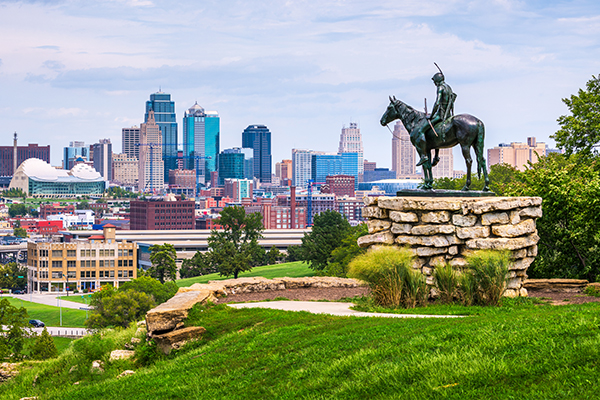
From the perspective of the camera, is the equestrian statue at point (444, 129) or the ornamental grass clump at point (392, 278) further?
the equestrian statue at point (444, 129)

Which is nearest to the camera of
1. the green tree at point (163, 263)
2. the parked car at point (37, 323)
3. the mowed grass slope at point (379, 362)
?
the mowed grass slope at point (379, 362)

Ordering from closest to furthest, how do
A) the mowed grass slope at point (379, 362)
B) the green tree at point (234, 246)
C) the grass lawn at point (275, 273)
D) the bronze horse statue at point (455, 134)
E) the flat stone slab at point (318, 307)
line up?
1. the mowed grass slope at point (379, 362)
2. the flat stone slab at point (318, 307)
3. the bronze horse statue at point (455, 134)
4. the green tree at point (234, 246)
5. the grass lawn at point (275, 273)

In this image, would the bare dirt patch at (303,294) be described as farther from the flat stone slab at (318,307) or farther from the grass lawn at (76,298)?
the grass lawn at (76,298)

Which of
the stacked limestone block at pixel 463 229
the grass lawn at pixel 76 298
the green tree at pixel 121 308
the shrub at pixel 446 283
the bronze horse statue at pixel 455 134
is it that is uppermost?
the bronze horse statue at pixel 455 134

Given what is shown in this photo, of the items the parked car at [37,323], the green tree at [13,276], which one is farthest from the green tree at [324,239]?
the green tree at [13,276]

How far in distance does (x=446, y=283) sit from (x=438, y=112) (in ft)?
14.7

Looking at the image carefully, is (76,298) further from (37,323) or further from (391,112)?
(391,112)

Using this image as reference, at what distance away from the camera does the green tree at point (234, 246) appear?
6894cm

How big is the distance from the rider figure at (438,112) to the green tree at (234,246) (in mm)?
53579

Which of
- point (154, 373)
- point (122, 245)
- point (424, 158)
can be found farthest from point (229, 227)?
point (154, 373)

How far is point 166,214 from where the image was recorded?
194 meters

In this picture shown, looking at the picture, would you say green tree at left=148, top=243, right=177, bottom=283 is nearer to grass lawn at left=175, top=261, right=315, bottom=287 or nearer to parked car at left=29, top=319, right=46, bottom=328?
grass lawn at left=175, top=261, right=315, bottom=287

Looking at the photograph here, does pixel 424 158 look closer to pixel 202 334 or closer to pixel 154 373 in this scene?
pixel 202 334

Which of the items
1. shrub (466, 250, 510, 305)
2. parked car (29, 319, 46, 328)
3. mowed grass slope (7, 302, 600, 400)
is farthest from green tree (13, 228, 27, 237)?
shrub (466, 250, 510, 305)
